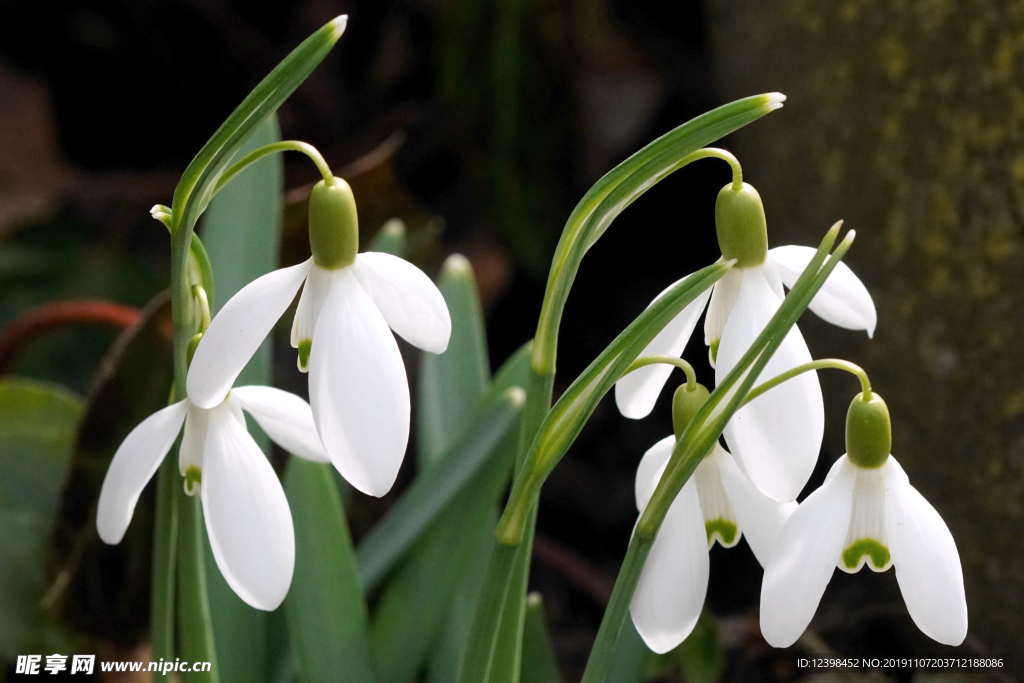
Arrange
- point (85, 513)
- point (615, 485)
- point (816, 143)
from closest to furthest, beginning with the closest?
point (85, 513) → point (816, 143) → point (615, 485)

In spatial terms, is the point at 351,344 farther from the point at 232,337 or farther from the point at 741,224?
the point at 741,224

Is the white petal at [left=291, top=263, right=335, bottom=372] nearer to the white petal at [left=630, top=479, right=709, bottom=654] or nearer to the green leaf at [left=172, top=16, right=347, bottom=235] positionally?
the green leaf at [left=172, top=16, right=347, bottom=235]

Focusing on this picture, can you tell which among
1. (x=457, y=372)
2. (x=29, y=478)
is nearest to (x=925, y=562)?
(x=457, y=372)

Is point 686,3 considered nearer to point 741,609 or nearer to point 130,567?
point 741,609

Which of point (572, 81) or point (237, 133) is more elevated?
point (572, 81)

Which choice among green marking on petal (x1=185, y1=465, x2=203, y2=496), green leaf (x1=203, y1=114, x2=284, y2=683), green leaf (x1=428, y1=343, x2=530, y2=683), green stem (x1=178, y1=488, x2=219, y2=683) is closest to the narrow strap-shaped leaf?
green leaf (x1=428, y1=343, x2=530, y2=683)

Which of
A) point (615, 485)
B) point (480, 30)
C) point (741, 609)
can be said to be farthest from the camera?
point (480, 30)

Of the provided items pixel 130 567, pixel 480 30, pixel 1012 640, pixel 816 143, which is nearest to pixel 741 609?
pixel 1012 640
